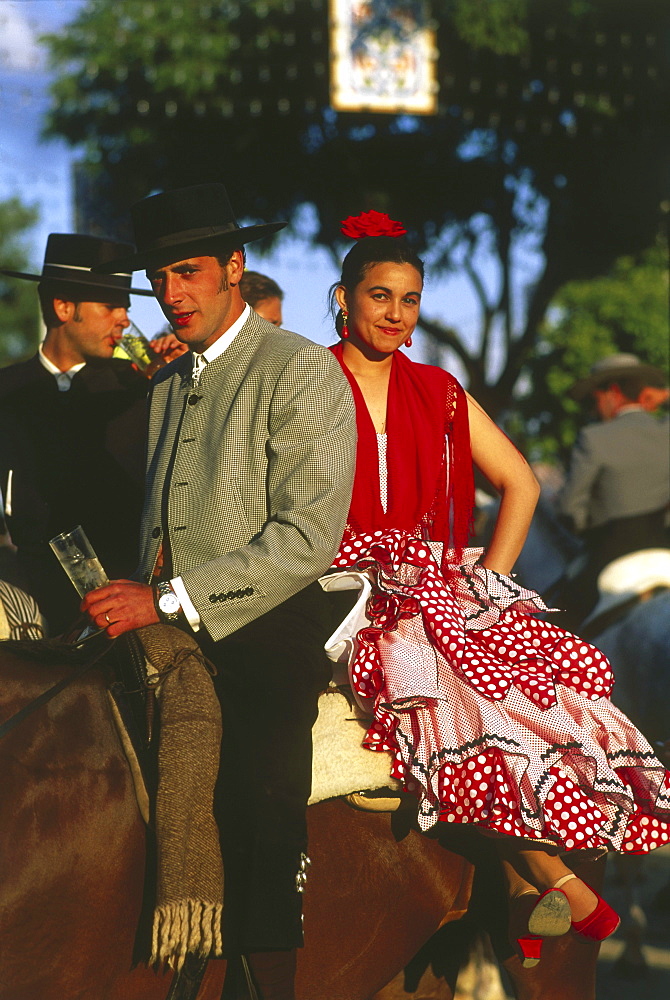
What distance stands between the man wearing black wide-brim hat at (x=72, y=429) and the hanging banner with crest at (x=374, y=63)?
12.1 m

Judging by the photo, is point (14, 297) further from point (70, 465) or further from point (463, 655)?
point (463, 655)

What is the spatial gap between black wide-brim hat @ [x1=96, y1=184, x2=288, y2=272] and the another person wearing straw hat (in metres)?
4.10

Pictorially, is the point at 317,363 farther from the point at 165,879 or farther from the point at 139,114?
the point at 139,114

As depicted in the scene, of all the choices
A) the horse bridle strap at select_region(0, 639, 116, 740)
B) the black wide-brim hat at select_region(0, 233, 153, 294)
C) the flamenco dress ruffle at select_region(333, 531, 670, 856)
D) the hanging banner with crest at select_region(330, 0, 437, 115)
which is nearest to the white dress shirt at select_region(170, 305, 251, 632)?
the flamenco dress ruffle at select_region(333, 531, 670, 856)

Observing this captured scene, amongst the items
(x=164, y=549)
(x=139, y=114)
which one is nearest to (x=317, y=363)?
(x=164, y=549)

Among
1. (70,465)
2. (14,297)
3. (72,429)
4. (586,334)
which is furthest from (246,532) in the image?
(14,297)

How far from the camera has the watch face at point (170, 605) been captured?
9.37 feet

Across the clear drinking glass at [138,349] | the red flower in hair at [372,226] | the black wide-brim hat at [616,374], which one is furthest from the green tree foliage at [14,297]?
the red flower in hair at [372,226]

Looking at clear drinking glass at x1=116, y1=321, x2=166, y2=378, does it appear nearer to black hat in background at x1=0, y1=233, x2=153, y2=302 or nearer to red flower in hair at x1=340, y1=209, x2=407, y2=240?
black hat in background at x1=0, y1=233, x2=153, y2=302

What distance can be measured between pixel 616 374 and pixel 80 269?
3.77m

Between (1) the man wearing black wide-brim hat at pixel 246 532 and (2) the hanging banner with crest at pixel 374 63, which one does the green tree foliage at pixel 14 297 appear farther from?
(1) the man wearing black wide-brim hat at pixel 246 532

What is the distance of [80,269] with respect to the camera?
14.9 feet

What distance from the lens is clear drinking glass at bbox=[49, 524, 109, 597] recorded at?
300 centimetres

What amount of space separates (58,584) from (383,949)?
1.91m
